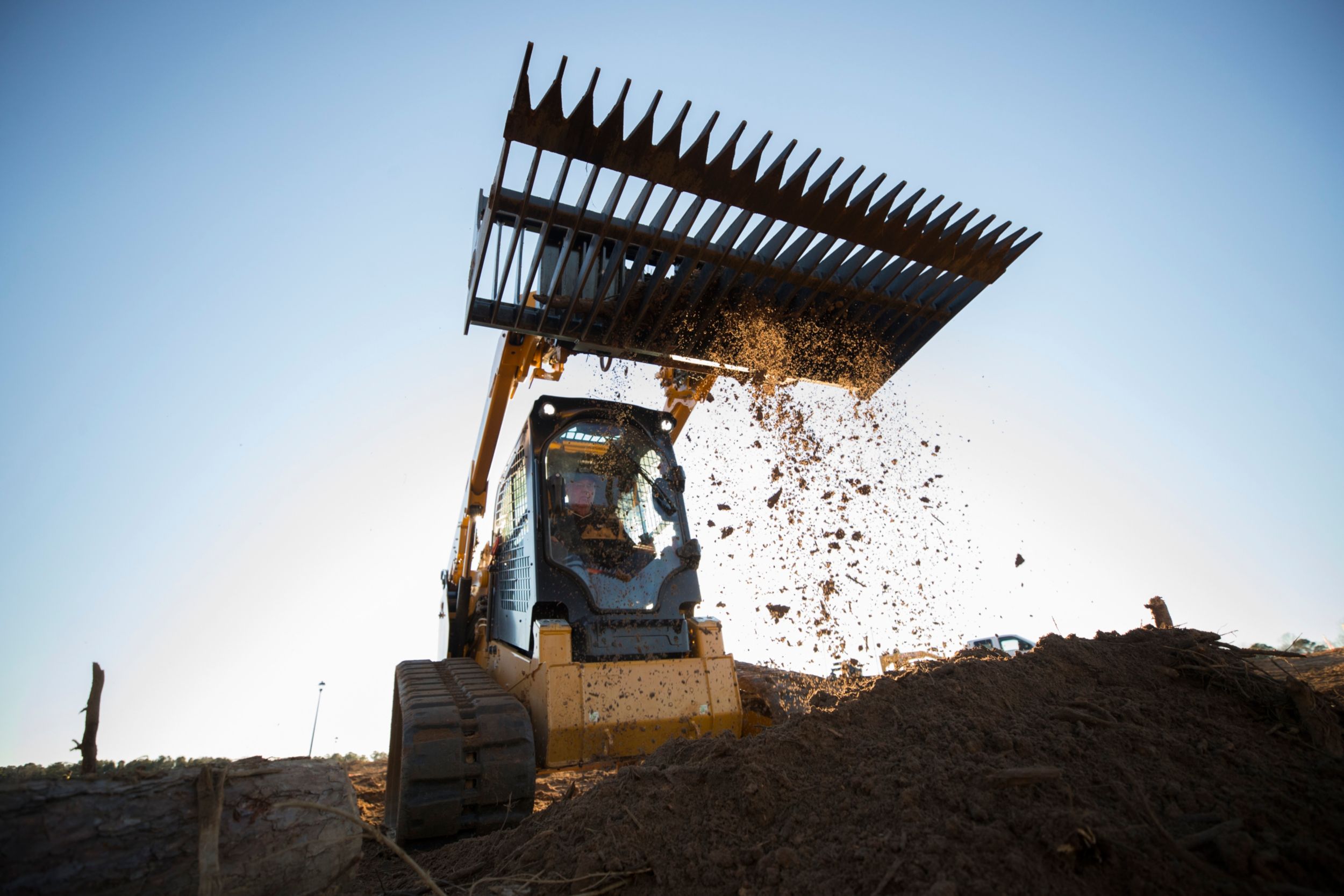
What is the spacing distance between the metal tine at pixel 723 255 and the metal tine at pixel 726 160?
0.58 ft

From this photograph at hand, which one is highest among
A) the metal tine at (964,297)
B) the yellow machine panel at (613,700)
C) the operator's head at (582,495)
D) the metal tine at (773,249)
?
the metal tine at (773,249)

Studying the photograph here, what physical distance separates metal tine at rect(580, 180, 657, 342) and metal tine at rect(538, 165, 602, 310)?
18 centimetres

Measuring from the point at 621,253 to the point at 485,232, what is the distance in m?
0.77

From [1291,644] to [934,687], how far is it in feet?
6.23

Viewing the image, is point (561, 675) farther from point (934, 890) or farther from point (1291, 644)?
point (1291, 644)

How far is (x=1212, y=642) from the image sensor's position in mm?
2592

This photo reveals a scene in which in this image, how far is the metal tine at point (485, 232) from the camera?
10.7 feet

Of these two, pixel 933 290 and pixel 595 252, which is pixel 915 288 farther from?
pixel 595 252

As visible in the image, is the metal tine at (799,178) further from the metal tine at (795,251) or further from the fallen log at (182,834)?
the fallen log at (182,834)

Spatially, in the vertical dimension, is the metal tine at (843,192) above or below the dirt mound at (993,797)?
above

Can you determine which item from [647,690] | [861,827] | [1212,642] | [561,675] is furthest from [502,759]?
[1212,642]

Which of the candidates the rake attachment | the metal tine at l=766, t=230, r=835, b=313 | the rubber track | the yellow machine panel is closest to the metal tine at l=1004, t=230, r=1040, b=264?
the rake attachment

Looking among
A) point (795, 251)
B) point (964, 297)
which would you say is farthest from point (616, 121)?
Result: point (964, 297)

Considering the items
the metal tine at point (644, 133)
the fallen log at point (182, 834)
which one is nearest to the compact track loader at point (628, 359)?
the metal tine at point (644, 133)
